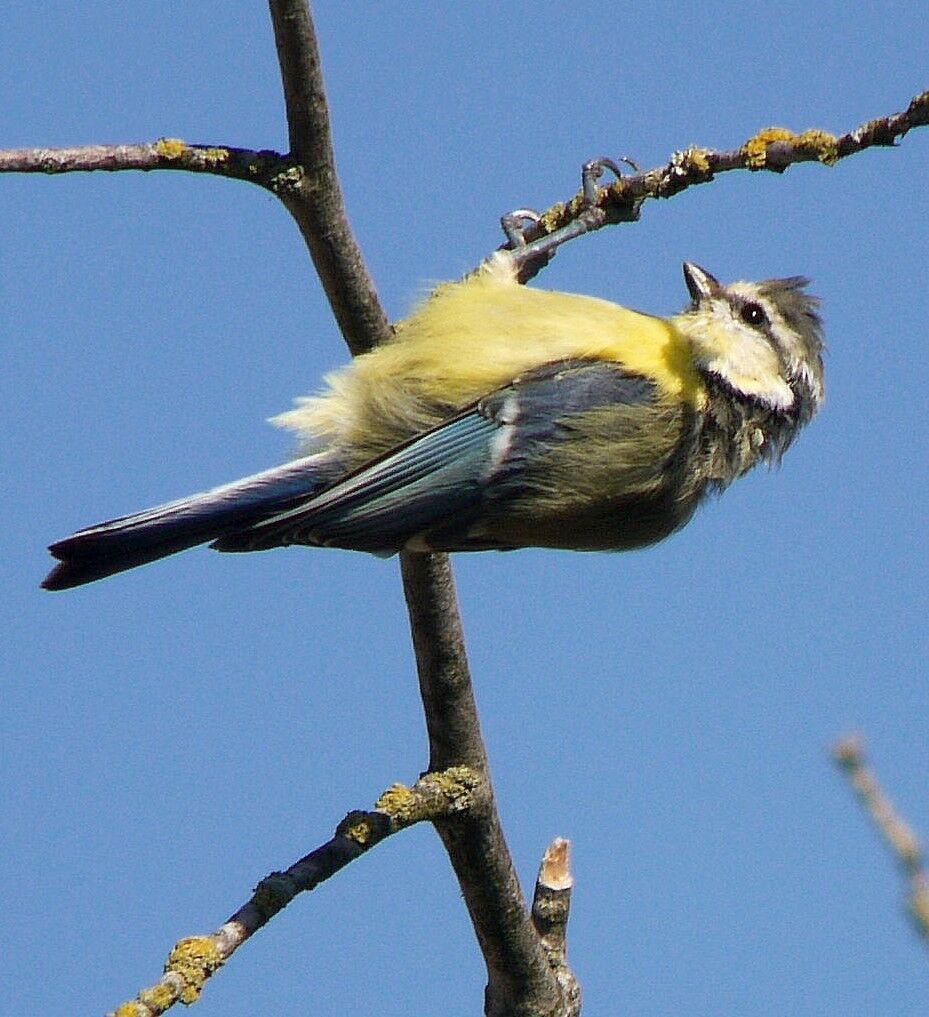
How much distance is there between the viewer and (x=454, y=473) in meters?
2.98

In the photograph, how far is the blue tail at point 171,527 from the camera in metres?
2.78

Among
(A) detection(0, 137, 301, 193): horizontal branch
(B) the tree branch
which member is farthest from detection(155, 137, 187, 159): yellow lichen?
(B) the tree branch

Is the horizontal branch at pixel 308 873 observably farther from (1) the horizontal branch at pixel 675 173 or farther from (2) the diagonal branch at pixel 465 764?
(1) the horizontal branch at pixel 675 173

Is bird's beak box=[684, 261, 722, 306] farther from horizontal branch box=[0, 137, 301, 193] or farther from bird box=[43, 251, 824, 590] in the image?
horizontal branch box=[0, 137, 301, 193]

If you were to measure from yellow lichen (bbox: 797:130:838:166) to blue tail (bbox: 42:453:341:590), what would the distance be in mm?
1190

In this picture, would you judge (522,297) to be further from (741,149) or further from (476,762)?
(476,762)

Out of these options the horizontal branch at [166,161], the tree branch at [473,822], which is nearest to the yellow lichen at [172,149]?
the horizontal branch at [166,161]

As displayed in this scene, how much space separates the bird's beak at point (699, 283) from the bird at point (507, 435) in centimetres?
3

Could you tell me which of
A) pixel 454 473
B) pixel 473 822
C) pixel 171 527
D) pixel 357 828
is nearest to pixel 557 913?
pixel 473 822

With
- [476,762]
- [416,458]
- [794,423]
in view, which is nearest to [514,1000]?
[476,762]

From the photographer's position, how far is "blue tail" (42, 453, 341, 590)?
2783mm

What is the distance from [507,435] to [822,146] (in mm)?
885

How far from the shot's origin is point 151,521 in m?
2.82

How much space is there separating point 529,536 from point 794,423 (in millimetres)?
755
